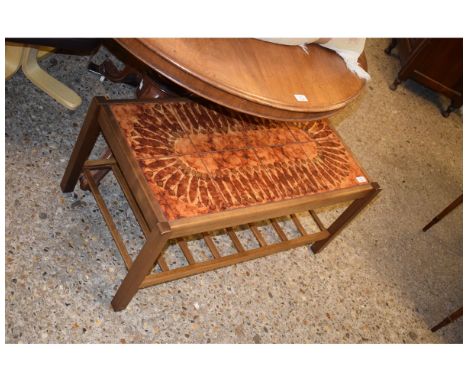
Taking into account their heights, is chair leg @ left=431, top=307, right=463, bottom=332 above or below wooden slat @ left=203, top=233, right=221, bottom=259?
above

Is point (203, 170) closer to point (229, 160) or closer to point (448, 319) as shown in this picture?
point (229, 160)

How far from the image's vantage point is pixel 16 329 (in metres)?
1.55

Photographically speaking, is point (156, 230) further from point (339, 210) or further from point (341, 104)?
point (339, 210)

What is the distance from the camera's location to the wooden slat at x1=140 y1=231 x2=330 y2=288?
1624mm

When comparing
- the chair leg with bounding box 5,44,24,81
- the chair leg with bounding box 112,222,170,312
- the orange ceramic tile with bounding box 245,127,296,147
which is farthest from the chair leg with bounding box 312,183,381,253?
the chair leg with bounding box 5,44,24,81

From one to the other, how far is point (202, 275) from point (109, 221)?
47 centimetres

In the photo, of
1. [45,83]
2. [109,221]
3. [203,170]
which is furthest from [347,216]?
[45,83]

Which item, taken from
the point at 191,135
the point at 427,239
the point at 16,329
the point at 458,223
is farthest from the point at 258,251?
the point at 458,223

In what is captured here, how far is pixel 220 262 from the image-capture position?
1.79 metres

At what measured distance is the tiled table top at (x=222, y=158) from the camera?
4.75 ft

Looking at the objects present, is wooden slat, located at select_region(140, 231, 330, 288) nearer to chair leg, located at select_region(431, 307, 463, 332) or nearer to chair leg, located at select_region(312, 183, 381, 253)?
chair leg, located at select_region(312, 183, 381, 253)

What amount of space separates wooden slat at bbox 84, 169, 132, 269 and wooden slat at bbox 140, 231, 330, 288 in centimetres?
11

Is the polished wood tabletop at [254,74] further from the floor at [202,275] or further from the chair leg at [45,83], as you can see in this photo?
the chair leg at [45,83]

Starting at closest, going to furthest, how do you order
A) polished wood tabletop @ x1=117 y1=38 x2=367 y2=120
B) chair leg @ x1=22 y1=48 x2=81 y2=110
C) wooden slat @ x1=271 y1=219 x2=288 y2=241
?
1. polished wood tabletop @ x1=117 y1=38 x2=367 y2=120
2. wooden slat @ x1=271 y1=219 x2=288 y2=241
3. chair leg @ x1=22 y1=48 x2=81 y2=110
